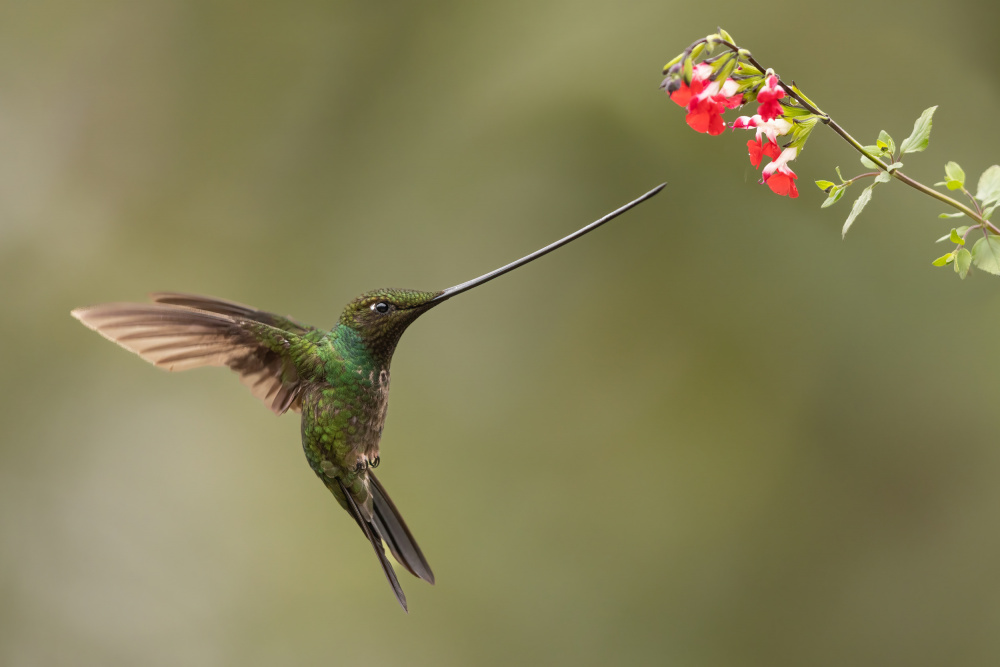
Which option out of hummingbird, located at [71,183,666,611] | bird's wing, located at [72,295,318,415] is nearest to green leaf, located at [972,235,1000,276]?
hummingbird, located at [71,183,666,611]

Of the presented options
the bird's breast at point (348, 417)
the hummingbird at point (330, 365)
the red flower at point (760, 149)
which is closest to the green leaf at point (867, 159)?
the red flower at point (760, 149)

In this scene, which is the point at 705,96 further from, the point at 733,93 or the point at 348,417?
the point at 348,417

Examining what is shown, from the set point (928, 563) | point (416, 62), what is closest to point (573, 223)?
point (416, 62)

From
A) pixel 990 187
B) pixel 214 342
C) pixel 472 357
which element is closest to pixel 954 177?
pixel 990 187

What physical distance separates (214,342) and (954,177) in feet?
2.94

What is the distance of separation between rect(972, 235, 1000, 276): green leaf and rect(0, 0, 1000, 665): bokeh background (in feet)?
5.99

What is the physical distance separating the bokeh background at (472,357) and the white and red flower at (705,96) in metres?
1.77

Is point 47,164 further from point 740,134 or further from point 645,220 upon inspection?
point 740,134

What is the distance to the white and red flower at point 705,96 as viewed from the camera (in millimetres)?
785

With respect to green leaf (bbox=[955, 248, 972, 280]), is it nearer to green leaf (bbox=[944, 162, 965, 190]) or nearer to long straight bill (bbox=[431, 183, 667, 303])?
green leaf (bbox=[944, 162, 965, 190])

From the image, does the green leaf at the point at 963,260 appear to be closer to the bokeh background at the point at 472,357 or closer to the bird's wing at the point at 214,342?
the bird's wing at the point at 214,342

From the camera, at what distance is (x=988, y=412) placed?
2.33m

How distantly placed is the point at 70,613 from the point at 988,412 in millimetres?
2885

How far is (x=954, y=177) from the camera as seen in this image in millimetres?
777
